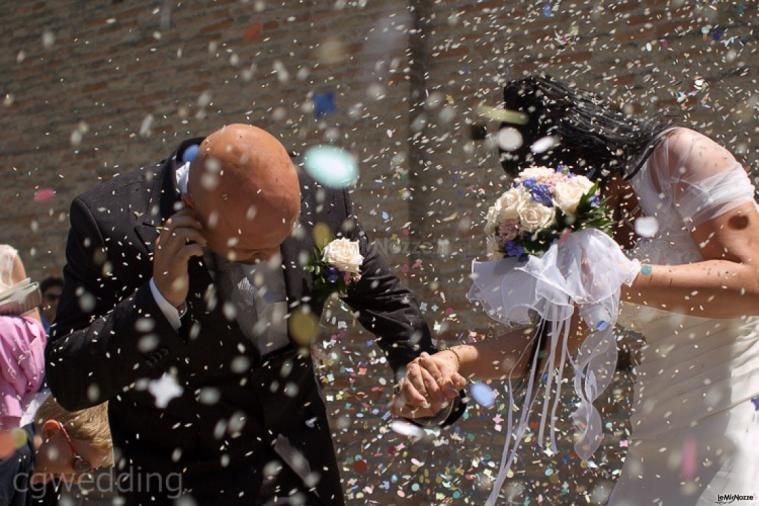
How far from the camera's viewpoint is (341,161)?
583 cm

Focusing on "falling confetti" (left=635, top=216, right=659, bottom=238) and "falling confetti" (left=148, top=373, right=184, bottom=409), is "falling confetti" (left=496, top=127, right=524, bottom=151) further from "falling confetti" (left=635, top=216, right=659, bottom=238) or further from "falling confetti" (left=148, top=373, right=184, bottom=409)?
"falling confetti" (left=148, top=373, right=184, bottom=409)

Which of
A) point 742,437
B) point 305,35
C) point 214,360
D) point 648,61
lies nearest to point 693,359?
point 742,437

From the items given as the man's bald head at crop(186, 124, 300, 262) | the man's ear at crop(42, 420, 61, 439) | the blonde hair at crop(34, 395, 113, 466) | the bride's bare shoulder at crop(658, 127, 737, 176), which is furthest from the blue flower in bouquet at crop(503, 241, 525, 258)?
the man's ear at crop(42, 420, 61, 439)

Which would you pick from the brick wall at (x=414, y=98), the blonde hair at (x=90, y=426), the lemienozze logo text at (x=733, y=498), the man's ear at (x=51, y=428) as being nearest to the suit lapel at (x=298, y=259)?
the lemienozze logo text at (x=733, y=498)

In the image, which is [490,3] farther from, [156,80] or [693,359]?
[693,359]

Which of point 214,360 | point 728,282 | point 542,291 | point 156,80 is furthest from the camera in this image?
point 156,80

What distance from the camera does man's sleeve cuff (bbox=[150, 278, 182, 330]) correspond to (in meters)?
2.65

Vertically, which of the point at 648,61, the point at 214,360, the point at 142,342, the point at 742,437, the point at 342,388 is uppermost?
the point at 142,342

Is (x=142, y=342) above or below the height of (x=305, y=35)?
above

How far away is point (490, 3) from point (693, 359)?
11.0 feet

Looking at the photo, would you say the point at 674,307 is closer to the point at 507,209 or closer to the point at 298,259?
the point at 507,209

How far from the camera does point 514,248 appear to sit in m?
2.82

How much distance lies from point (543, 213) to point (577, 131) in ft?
1.21

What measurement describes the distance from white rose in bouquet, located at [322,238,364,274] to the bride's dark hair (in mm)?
571
